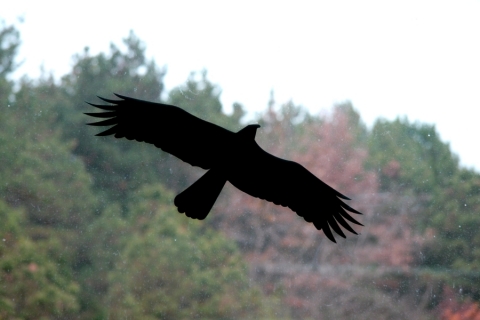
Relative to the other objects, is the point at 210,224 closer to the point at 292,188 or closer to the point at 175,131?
the point at 292,188

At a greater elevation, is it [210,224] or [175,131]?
[210,224]

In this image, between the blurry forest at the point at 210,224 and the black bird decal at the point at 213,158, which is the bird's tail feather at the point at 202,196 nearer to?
the black bird decal at the point at 213,158

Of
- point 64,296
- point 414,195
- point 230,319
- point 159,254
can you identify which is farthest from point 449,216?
point 64,296

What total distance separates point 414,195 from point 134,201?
2288 mm

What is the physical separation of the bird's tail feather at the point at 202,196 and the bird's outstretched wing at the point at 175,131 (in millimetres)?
54

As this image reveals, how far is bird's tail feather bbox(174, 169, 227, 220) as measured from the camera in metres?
1.10

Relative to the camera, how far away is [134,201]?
4.71 m

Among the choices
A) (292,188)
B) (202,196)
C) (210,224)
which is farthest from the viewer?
(210,224)

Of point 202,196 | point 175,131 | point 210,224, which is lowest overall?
point 202,196

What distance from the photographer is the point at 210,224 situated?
186 inches

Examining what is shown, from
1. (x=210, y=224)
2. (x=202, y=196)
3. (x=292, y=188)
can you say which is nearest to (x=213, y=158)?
(x=202, y=196)

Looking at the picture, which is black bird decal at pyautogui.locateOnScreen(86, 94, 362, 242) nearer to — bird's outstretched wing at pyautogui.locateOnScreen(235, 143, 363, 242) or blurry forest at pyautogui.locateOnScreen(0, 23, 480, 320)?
bird's outstretched wing at pyautogui.locateOnScreen(235, 143, 363, 242)

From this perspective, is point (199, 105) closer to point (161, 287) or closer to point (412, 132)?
point (161, 287)

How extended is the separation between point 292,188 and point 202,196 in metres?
0.31
